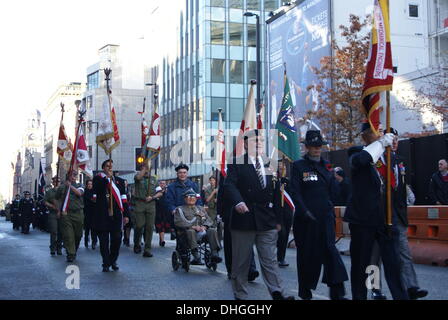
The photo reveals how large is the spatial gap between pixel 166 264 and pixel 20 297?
490 cm

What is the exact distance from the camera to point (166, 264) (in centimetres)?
1370

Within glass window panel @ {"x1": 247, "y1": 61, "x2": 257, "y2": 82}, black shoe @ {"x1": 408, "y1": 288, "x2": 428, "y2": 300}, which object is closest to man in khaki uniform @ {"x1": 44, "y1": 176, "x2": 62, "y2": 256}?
black shoe @ {"x1": 408, "y1": 288, "x2": 428, "y2": 300}

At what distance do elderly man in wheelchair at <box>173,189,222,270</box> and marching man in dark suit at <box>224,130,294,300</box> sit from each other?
362 centimetres

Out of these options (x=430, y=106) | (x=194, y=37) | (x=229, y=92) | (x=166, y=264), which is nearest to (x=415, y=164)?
(x=166, y=264)

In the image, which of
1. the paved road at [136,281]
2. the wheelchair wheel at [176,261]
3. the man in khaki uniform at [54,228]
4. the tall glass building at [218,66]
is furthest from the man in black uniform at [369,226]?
the tall glass building at [218,66]

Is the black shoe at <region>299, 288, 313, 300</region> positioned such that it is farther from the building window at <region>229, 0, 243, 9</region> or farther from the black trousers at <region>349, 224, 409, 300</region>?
the building window at <region>229, 0, 243, 9</region>

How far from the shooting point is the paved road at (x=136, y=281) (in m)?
9.14

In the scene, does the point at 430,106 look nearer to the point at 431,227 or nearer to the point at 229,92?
the point at 431,227

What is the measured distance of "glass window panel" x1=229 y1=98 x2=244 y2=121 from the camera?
195 ft

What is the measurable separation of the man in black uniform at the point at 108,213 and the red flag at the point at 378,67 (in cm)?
627

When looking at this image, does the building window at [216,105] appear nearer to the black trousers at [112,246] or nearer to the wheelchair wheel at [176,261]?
the black trousers at [112,246]

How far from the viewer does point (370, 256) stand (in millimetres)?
7371
